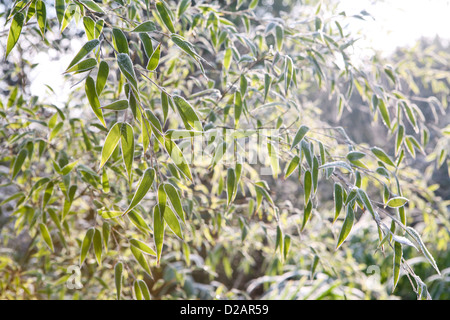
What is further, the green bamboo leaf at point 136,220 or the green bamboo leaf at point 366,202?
the green bamboo leaf at point 136,220

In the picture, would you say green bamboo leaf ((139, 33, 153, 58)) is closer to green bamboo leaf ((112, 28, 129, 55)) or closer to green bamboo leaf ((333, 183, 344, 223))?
green bamboo leaf ((112, 28, 129, 55))

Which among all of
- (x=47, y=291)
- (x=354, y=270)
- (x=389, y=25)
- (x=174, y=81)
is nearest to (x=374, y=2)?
(x=389, y=25)

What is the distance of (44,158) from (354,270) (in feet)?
4.37

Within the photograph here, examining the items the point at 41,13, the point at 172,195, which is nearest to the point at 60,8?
the point at 41,13

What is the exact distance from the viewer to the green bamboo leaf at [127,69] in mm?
→ 521

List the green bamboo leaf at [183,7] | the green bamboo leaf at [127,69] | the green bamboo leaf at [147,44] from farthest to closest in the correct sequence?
the green bamboo leaf at [183,7] < the green bamboo leaf at [147,44] < the green bamboo leaf at [127,69]

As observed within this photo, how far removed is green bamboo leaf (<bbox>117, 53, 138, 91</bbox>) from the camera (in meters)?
0.52

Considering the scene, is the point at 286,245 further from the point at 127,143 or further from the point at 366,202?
the point at 127,143

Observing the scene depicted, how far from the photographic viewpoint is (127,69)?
1.73 feet

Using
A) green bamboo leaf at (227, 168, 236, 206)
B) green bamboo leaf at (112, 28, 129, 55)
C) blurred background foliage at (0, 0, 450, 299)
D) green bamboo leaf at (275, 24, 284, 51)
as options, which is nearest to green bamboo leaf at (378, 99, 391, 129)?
blurred background foliage at (0, 0, 450, 299)

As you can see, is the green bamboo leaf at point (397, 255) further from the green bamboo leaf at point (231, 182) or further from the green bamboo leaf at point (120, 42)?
the green bamboo leaf at point (120, 42)

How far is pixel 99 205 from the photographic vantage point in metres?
0.91

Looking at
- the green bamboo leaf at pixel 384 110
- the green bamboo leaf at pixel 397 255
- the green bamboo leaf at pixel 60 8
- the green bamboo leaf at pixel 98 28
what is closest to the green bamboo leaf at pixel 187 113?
the green bamboo leaf at pixel 98 28

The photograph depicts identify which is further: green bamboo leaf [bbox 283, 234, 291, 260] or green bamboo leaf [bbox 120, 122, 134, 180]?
green bamboo leaf [bbox 283, 234, 291, 260]
